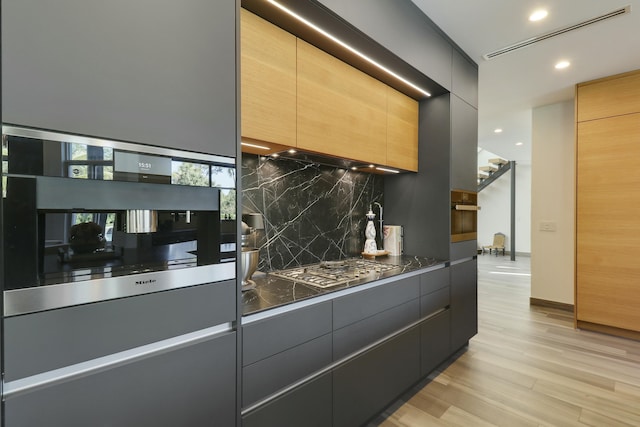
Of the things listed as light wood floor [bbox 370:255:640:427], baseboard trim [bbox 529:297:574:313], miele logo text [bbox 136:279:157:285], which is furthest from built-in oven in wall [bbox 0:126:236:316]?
baseboard trim [bbox 529:297:574:313]

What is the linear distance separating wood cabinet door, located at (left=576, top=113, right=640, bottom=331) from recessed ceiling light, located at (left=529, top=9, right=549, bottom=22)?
1.86 m

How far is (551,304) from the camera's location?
4148 mm

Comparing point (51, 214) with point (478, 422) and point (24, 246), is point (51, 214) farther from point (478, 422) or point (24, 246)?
point (478, 422)

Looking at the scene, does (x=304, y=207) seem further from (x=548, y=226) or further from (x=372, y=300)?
(x=548, y=226)

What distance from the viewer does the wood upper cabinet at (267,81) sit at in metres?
1.42

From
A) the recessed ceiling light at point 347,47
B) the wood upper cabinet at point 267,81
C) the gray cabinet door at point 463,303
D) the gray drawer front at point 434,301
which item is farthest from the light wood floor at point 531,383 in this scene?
the recessed ceiling light at point 347,47

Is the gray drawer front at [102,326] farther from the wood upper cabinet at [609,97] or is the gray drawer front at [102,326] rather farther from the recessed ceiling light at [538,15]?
the wood upper cabinet at [609,97]

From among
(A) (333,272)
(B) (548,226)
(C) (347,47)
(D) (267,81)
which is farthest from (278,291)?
(B) (548,226)

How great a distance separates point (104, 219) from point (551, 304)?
5204mm

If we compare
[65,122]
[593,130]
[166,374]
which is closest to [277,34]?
[65,122]

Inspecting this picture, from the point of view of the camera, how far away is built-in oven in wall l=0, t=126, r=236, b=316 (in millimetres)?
752

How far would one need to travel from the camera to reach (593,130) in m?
3.34

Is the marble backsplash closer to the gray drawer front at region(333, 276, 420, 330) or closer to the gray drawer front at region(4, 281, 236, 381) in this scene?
the gray drawer front at region(333, 276, 420, 330)

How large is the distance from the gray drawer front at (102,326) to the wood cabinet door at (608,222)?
412 centimetres
